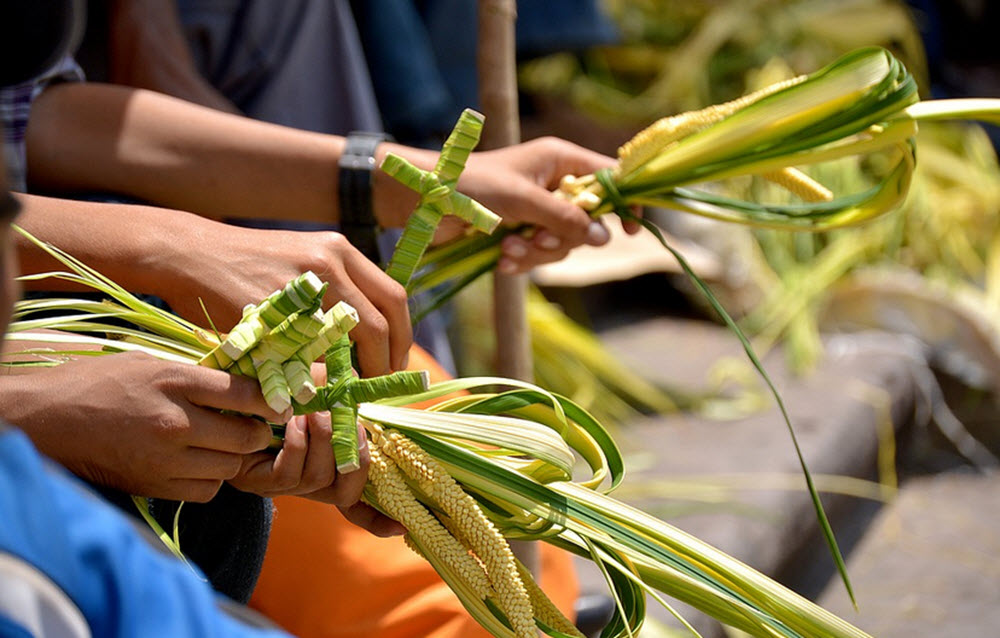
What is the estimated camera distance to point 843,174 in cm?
274

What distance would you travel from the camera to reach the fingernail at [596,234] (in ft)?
3.44

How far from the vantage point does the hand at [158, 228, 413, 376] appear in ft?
2.58

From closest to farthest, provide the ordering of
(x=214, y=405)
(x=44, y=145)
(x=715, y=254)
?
(x=214, y=405), (x=44, y=145), (x=715, y=254)

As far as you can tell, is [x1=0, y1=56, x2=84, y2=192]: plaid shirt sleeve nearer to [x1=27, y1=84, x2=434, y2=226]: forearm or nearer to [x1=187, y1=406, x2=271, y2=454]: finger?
[x1=27, y1=84, x2=434, y2=226]: forearm

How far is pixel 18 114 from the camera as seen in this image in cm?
101

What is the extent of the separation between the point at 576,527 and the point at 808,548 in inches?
50.2

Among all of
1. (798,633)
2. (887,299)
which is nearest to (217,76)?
(798,633)

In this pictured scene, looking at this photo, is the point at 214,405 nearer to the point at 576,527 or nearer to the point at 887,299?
the point at 576,527

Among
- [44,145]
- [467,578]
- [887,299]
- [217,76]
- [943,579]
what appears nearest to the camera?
[467,578]

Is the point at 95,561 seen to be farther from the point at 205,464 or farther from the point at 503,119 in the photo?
the point at 503,119

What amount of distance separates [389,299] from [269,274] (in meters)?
0.09

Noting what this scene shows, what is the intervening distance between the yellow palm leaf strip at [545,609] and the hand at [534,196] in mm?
338

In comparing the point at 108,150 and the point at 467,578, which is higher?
the point at 108,150

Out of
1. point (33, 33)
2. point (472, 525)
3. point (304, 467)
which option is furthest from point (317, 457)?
point (33, 33)
